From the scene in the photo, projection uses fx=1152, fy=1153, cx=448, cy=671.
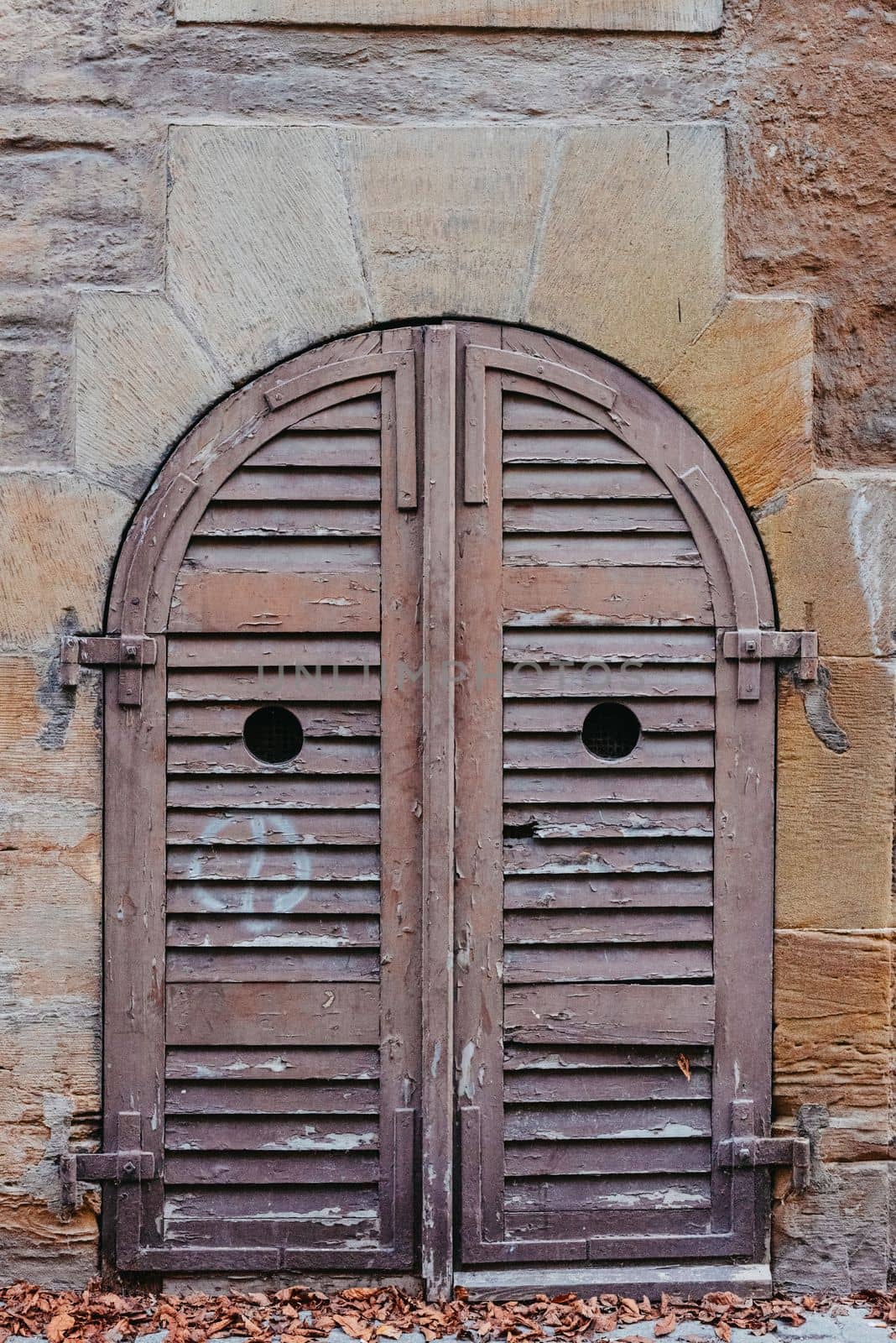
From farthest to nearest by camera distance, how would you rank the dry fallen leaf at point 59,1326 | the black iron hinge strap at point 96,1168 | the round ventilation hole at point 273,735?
the round ventilation hole at point 273,735
the black iron hinge strap at point 96,1168
the dry fallen leaf at point 59,1326

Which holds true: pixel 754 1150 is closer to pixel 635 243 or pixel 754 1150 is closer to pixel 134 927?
pixel 134 927

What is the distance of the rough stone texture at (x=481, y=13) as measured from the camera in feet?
10.0

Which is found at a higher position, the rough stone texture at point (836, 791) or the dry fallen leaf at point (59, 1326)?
the rough stone texture at point (836, 791)

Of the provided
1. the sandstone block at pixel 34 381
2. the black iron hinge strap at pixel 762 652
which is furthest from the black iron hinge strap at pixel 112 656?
the black iron hinge strap at pixel 762 652

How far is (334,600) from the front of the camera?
3084mm

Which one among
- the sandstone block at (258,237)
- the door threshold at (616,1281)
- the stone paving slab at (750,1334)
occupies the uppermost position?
the sandstone block at (258,237)

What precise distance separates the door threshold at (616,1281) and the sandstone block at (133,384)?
7.51 ft

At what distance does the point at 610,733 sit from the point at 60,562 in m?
1.55

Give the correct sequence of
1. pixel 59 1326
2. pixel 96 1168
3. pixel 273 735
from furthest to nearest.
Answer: pixel 273 735 → pixel 96 1168 → pixel 59 1326

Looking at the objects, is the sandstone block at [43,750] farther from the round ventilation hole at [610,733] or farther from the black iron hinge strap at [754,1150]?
the black iron hinge strap at [754,1150]

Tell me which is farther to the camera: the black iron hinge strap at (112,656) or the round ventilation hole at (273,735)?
the round ventilation hole at (273,735)

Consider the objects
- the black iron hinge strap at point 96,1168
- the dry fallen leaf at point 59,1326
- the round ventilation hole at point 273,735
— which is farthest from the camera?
the round ventilation hole at point 273,735

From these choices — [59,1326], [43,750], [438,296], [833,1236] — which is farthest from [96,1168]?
[438,296]

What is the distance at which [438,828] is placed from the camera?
3.04 m
